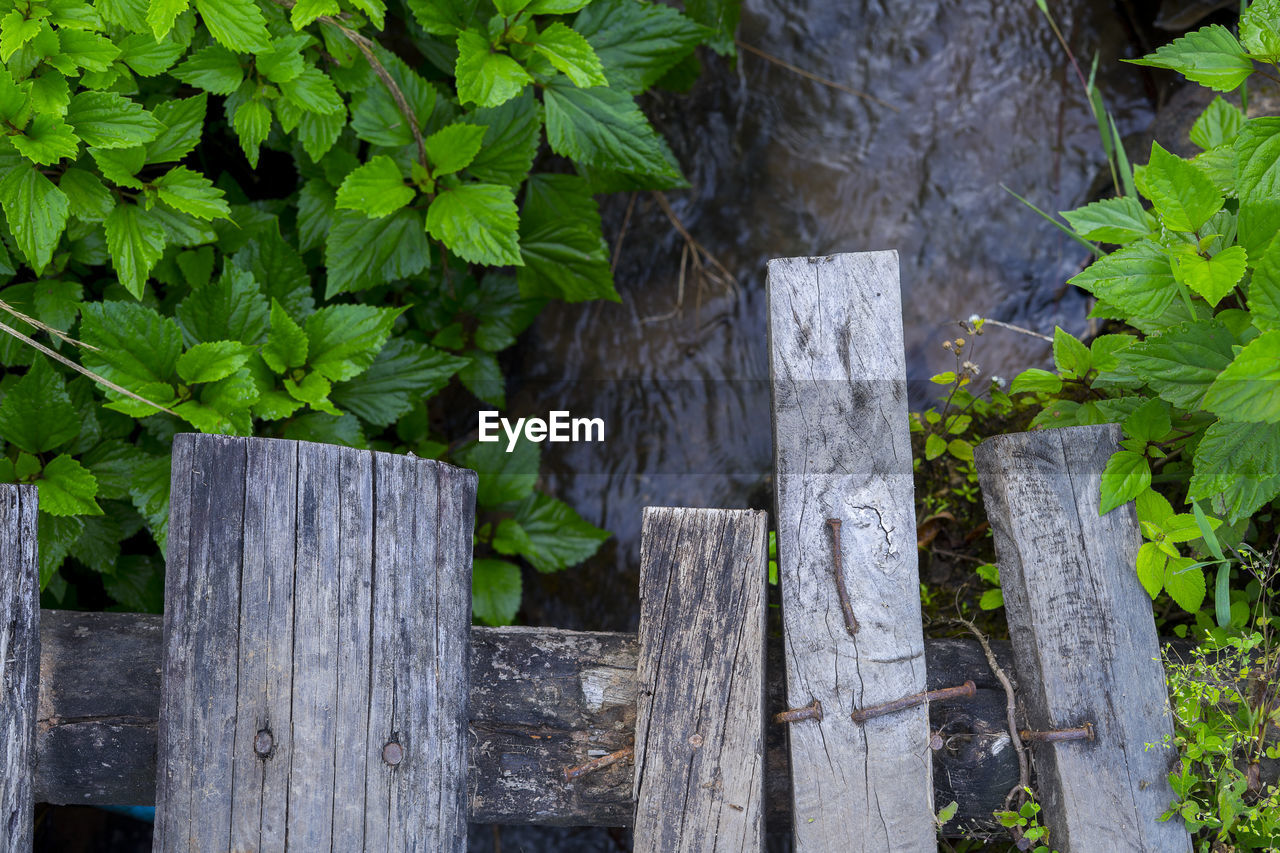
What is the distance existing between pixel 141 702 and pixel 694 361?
2.16 m

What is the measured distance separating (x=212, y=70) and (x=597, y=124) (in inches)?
38.2

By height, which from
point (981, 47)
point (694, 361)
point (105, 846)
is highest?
point (981, 47)

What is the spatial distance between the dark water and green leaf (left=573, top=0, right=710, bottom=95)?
0.93 meters

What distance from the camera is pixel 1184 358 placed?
5.24 ft

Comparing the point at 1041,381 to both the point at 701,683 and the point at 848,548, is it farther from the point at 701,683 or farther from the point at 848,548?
the point at 701,683

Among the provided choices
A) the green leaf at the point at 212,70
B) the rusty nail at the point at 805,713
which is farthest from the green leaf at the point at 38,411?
the rusty nail at the point at 805,713

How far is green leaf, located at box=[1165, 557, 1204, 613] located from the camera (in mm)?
1653

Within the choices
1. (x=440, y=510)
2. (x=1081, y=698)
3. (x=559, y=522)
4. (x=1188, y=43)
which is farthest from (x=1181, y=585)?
(x=559, y=522)

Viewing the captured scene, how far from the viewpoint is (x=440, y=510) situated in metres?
1.75

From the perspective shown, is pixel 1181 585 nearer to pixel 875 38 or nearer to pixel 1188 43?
pixel 1188 43

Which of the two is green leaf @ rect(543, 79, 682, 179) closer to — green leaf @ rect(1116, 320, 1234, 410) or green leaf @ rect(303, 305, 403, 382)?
green leaf @ rect(303, 305, 403, 382)

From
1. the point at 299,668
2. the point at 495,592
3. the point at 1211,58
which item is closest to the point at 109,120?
the point at 299,668

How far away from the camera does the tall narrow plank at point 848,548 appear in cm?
166

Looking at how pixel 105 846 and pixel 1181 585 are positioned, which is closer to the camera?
pixel 1181 585
